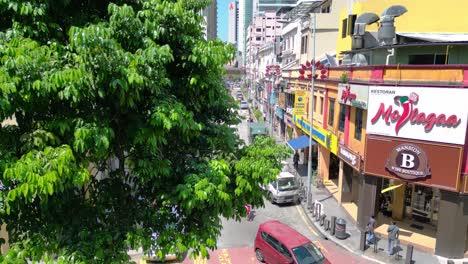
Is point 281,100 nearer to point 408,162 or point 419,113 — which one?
point 408,162

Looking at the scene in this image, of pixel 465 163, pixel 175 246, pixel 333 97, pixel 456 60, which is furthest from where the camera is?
pixel 333 97

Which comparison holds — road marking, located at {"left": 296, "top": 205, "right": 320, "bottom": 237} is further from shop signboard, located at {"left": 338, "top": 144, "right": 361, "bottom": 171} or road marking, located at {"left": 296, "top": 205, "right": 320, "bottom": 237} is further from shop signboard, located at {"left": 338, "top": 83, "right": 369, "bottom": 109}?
shop signboard, located at {"left": 338, "top": 83, "right": 369, "bottom": 109}

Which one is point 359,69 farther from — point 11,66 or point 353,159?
point 11,66

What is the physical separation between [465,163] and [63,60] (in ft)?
50.0

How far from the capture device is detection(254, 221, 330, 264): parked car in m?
12.8

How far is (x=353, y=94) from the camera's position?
1870 centimetres

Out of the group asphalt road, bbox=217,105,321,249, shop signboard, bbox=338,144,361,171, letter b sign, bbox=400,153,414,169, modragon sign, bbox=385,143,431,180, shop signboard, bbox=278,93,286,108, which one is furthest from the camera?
shop signboard, bbox=278,93,286,108

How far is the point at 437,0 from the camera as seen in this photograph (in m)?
20.8

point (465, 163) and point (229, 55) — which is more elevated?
point (229, 55)

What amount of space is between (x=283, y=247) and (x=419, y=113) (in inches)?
321

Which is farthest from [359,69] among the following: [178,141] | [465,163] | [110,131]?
[110,131]

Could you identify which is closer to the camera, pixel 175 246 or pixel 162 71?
pixel 162 71

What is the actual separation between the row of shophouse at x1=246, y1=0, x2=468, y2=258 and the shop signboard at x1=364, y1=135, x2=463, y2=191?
4 centimetres

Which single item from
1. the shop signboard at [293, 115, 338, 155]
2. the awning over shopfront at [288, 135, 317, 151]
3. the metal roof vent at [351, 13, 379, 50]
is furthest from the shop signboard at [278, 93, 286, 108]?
the metal roof vent at [351, 13, 379, 50]
